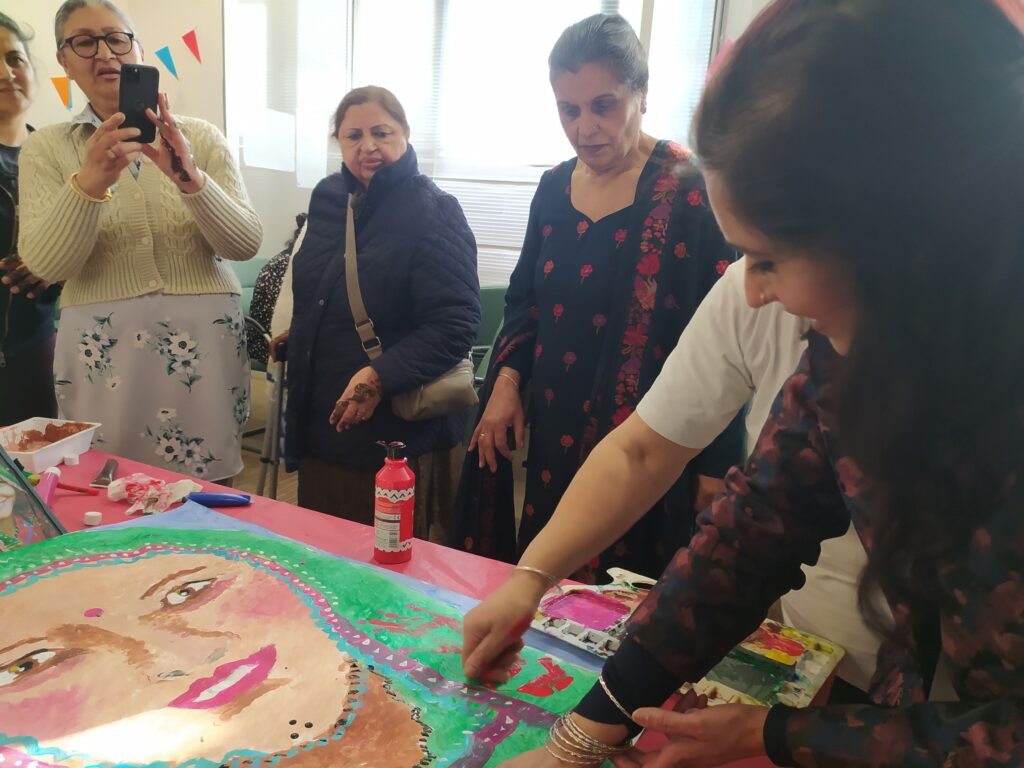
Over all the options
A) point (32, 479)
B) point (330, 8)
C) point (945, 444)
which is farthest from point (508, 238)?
point (945, 444)

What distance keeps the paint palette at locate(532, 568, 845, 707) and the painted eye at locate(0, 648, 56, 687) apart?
0.52m

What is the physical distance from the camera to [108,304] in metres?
1.61

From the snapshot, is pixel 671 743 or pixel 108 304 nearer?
pixel 671 743

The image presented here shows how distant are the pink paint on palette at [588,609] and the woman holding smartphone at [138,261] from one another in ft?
3.57

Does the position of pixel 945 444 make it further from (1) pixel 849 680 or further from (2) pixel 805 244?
(1) pixel 849 680

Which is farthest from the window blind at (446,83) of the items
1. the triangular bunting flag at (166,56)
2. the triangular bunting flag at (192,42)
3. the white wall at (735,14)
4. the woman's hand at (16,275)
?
the woman's hand at (16,275)

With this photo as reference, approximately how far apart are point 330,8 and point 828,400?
4.09 metres

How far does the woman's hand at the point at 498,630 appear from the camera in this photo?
2.52 ft

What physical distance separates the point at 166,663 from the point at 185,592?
14 cm

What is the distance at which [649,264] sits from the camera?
142 cm

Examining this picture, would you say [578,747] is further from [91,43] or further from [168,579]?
[91,43]

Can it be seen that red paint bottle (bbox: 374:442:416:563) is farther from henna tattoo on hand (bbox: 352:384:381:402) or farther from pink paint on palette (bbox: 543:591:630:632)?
henna tattoo on hand (bbox: 352:384:381:402)

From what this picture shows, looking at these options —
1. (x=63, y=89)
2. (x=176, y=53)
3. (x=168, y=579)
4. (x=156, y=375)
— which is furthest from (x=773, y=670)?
(x=176, y=53)

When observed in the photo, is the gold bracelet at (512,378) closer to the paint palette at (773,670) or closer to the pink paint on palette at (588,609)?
the pink paint on palette at (588,609)
